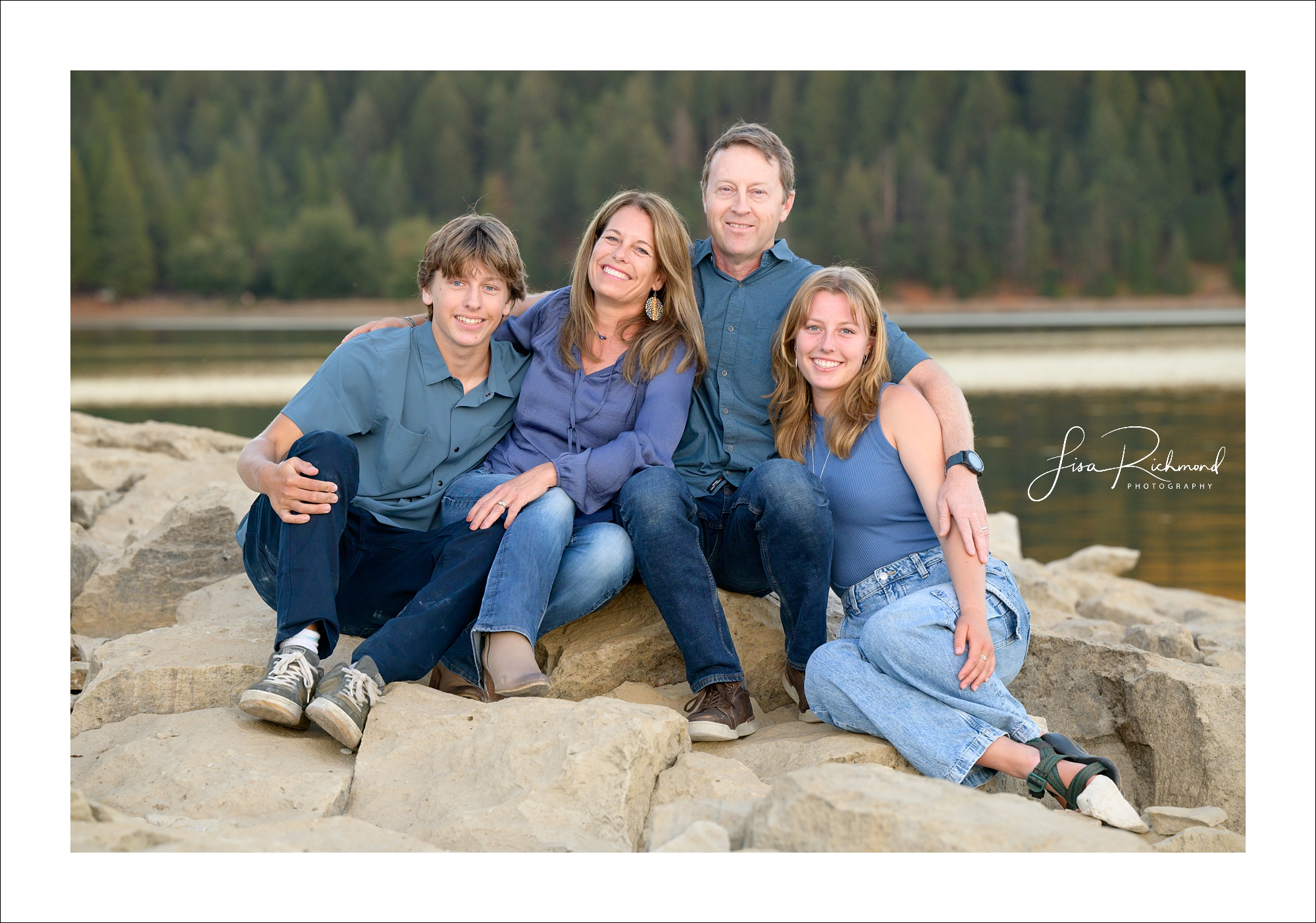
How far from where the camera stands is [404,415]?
2824mm

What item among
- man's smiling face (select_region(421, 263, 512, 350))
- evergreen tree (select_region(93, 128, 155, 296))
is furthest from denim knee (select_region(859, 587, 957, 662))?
evergreen tree (select_region(93, 128, 155, 296))

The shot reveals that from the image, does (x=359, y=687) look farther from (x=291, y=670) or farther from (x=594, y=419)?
(x=594, y=419)

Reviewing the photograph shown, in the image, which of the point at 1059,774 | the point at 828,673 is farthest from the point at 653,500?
the point at 1059,774

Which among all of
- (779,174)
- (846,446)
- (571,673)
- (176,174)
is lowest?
(571,673)

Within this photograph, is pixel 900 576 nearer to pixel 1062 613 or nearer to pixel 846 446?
pixel 846 446

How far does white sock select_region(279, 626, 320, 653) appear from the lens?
2426 millimetres

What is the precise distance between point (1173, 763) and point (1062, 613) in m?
1.51

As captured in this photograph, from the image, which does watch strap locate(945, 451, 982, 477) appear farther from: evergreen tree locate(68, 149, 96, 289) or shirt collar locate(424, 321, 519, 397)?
evergreen tree locate(68, 149, 96, 289)

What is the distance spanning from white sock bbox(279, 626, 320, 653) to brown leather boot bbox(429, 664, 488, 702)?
0.37 meters

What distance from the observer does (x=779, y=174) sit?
10.00 ft

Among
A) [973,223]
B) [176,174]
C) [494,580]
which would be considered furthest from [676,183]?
[494,580]

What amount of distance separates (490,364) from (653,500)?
0.63 meters

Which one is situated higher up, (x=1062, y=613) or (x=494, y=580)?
(x=494, y=580)

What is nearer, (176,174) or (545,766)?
(545,766)
